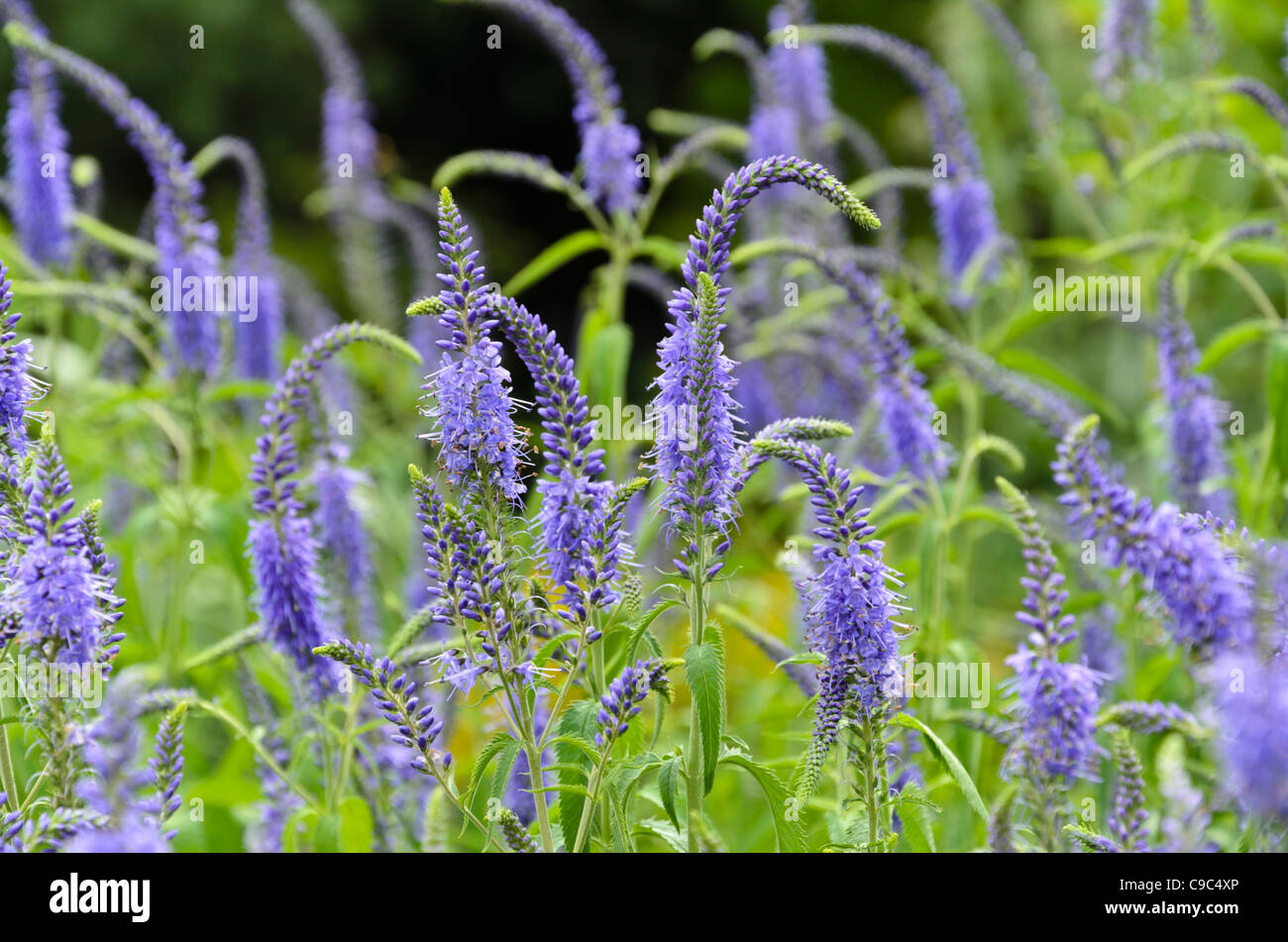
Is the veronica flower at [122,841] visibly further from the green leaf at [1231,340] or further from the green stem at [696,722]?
the green leaf at [1231,340]

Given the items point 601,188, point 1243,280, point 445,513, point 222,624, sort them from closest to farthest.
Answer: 1. point 445,513
2. point 1243,280
3. point 601,188
4. point 222,624

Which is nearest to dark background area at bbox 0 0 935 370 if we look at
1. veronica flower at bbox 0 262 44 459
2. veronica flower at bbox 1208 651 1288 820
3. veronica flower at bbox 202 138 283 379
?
veronica flower at bbox 202 138 283 379

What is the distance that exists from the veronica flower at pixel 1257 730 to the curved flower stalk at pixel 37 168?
407 cm

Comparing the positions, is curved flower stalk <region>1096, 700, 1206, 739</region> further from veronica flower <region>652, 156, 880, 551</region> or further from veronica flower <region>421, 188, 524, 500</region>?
veronica flower <region>421, 188, 524, 500</region>

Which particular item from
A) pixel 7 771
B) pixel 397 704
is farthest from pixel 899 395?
pixel 7 771

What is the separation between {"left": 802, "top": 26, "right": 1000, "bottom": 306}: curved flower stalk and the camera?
456 centimetres

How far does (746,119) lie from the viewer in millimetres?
13602

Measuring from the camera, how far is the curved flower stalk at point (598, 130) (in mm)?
4027

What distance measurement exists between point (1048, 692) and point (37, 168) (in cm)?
388

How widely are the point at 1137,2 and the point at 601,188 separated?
2.34 meters

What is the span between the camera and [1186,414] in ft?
12.2

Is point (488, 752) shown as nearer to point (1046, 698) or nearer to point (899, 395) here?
point (1046, 698)
